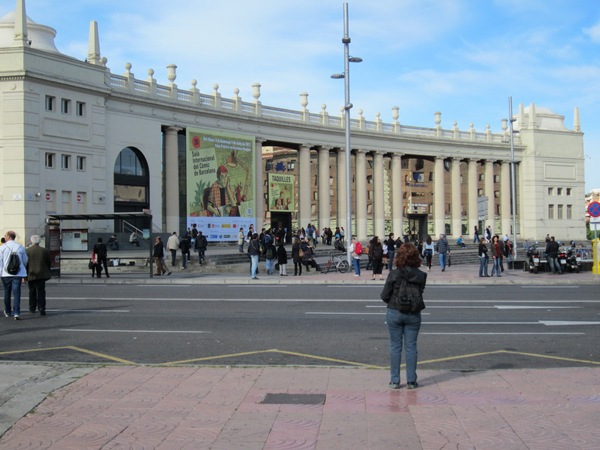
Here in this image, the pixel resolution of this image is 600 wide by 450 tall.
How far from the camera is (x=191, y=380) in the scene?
8.10 m

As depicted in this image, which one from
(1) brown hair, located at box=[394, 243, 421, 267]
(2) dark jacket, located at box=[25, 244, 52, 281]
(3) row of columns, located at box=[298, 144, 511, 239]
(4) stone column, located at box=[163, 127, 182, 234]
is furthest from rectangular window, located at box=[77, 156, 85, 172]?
(1) brown hair, located at box=[394, 243, 421, 267]

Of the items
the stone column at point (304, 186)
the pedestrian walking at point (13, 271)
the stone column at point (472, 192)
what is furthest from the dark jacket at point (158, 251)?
the stone column at point (472, 192)

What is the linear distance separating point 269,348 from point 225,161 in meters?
34.0

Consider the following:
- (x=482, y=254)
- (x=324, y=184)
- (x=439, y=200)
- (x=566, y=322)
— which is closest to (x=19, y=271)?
(x=566, y=322)

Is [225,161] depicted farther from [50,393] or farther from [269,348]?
[50,393]

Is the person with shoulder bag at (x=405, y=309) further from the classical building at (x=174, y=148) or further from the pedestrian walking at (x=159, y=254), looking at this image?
the classical building at (x=174, y=148)

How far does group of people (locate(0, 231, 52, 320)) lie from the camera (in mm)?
13938

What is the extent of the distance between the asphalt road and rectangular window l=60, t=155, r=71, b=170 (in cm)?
1683

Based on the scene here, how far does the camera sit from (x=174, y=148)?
140ft

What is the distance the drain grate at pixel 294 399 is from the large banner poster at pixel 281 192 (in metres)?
39.3

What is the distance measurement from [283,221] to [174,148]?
37.4 ft

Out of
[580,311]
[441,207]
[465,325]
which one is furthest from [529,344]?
[441,207]

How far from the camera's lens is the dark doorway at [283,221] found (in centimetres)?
4956

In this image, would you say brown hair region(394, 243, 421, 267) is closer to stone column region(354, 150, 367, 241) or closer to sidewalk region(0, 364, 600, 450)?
sidewalk region(0, 364, 600, 450)
